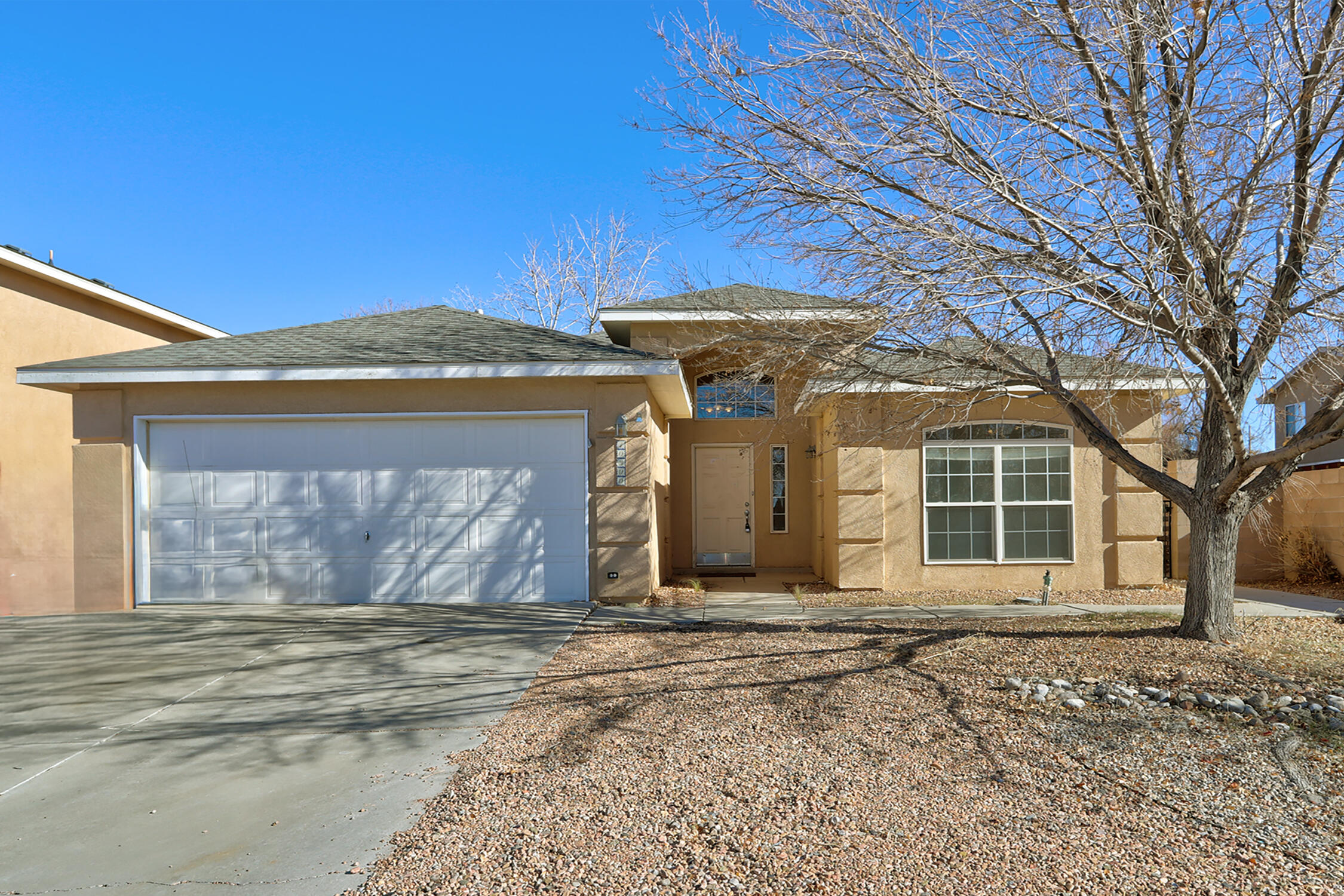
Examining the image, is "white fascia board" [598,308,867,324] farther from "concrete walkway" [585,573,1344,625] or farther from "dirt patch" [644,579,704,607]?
"dirt patch" [644,579,704,607]

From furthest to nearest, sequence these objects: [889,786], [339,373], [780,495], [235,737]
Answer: [780,495] → [339,373] → [235,737] → [889,786]

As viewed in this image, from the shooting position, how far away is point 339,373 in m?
9.16

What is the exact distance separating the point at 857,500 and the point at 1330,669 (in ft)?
17.6

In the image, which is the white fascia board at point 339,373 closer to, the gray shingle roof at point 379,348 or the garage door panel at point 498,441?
the gray shingle roof at point 379,348

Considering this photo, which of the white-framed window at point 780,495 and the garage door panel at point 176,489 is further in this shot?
the white-framed window at point 780,495

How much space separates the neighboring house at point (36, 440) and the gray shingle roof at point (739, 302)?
865cm

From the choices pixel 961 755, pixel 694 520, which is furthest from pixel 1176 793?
pixel 694 520

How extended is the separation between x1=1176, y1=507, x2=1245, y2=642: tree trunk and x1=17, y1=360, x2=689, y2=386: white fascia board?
546cm

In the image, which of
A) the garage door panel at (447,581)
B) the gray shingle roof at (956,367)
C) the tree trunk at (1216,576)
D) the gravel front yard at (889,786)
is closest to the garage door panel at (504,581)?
the garage door panel at (447,581)

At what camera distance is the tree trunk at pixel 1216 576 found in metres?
6.38

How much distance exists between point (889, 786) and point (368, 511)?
24.3ft

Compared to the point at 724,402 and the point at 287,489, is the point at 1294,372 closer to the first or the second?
the point at 724,402

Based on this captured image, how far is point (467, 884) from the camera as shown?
3.02 m

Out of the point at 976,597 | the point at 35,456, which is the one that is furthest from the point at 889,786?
the point at 35,456
